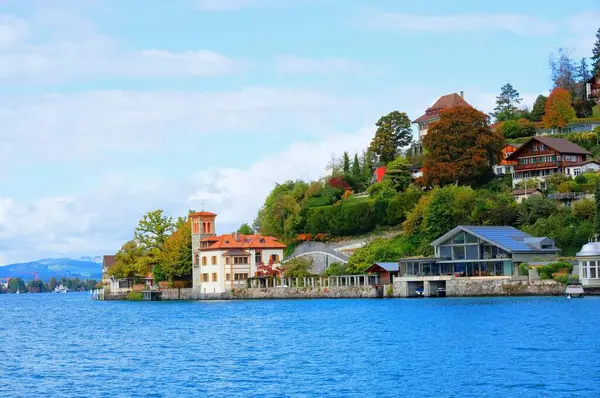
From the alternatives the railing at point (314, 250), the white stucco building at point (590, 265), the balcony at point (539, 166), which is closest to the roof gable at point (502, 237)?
the white stucco building at point (590, 265)

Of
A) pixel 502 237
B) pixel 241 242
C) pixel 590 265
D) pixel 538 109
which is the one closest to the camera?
pixel 590 265

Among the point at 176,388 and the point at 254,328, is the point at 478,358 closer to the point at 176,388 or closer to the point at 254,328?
the point at 176,388

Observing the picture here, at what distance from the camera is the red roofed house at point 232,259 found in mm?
86562

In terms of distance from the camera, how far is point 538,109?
10381 centimetres

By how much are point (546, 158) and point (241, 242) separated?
2883 centimetres

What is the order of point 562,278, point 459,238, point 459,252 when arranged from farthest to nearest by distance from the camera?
1. point 459,238
2. point 459,252
3. point 562,278

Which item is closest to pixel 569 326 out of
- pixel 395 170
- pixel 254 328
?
pixel 254 328

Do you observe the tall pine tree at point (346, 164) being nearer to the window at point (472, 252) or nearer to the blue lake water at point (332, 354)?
the window at point (472, 252)

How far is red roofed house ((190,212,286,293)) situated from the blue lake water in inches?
998

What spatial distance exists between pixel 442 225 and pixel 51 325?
32.1 meters

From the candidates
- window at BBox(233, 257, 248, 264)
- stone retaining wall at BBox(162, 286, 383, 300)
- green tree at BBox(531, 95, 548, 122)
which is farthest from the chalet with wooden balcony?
window at BBox(233, 257, 248, 264)

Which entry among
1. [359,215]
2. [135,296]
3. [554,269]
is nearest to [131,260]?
[135,296]

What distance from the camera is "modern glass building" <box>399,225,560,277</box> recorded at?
67.7 meters

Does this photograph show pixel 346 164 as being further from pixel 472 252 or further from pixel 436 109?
pixel 472 252
